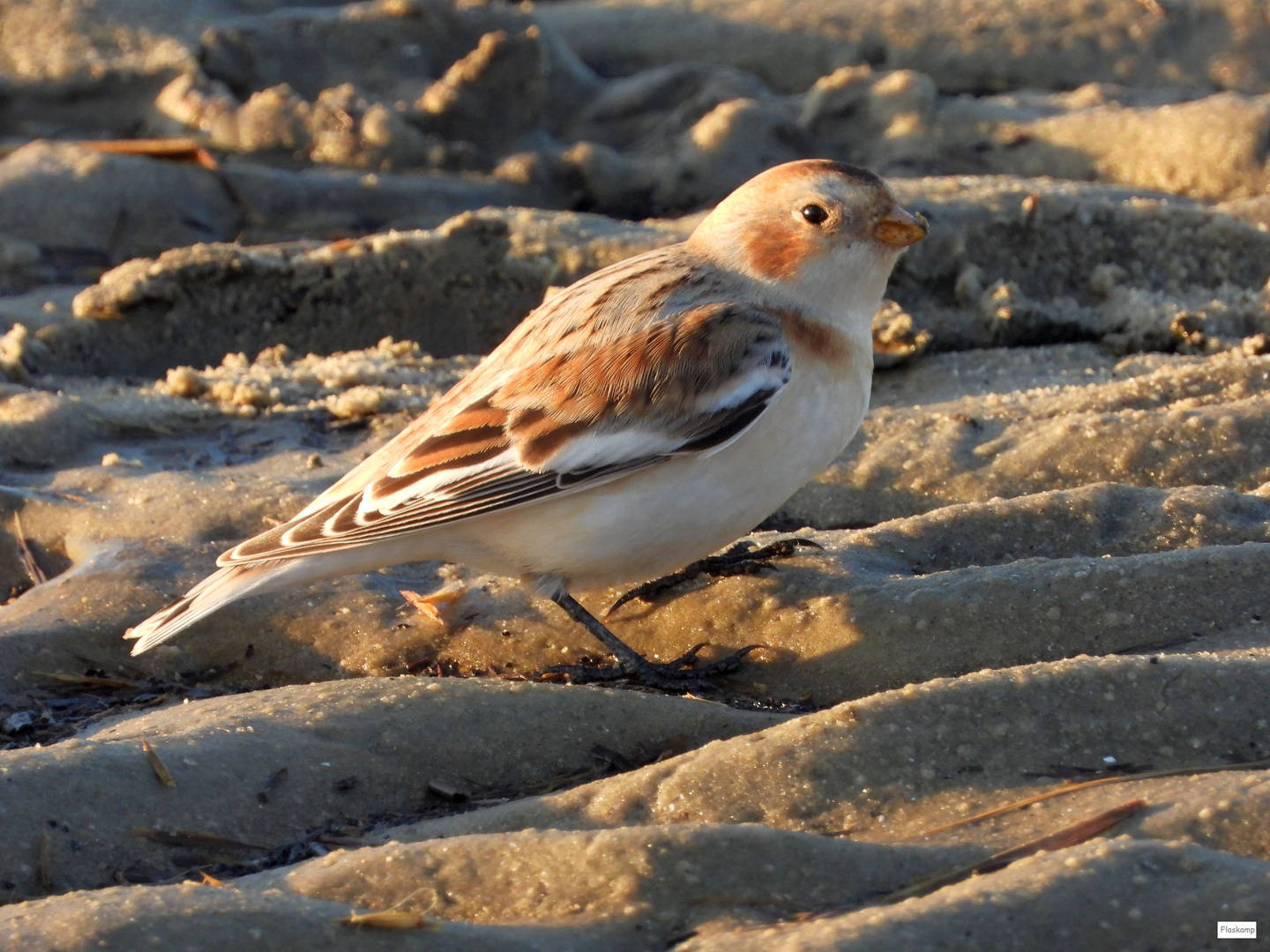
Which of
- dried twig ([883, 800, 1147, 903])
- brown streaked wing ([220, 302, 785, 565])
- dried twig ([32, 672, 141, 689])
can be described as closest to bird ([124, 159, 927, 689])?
brown streaked wing ([220, 302, 785, 565])

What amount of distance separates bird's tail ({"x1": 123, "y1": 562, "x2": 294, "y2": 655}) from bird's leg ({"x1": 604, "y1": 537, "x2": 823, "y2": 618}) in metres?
0.84

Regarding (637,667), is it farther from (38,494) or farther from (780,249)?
(38,494)

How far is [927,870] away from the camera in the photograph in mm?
2127

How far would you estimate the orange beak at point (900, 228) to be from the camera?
379 centimetres

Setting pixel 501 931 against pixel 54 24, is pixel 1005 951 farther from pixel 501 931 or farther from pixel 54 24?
pixel 54 24

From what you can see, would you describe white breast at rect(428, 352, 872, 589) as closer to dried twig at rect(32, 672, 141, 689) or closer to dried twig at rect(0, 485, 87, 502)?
dried twig at rect(32, 672, 141, 689)

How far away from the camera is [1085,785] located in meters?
2.36

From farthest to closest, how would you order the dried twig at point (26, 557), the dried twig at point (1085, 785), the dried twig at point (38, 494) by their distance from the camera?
1. the dried twig at point (38, 494)
2. the dried twig at point (26, 557)
3. the dried twig at point (1085, 785)

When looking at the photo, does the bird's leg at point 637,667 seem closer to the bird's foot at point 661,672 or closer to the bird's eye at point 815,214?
the bird's foot at point 661,672

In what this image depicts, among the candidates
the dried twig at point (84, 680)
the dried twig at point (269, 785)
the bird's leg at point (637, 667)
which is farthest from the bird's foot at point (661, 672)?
the dried twig at point (84, 680)

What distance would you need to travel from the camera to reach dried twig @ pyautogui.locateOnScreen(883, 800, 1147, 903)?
2082mm

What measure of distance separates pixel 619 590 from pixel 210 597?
103cm

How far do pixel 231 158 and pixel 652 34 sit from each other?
2.75m

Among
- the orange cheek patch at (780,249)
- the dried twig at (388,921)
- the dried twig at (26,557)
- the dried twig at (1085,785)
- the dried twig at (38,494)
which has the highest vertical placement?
the orange cheek patch at (780,249)
